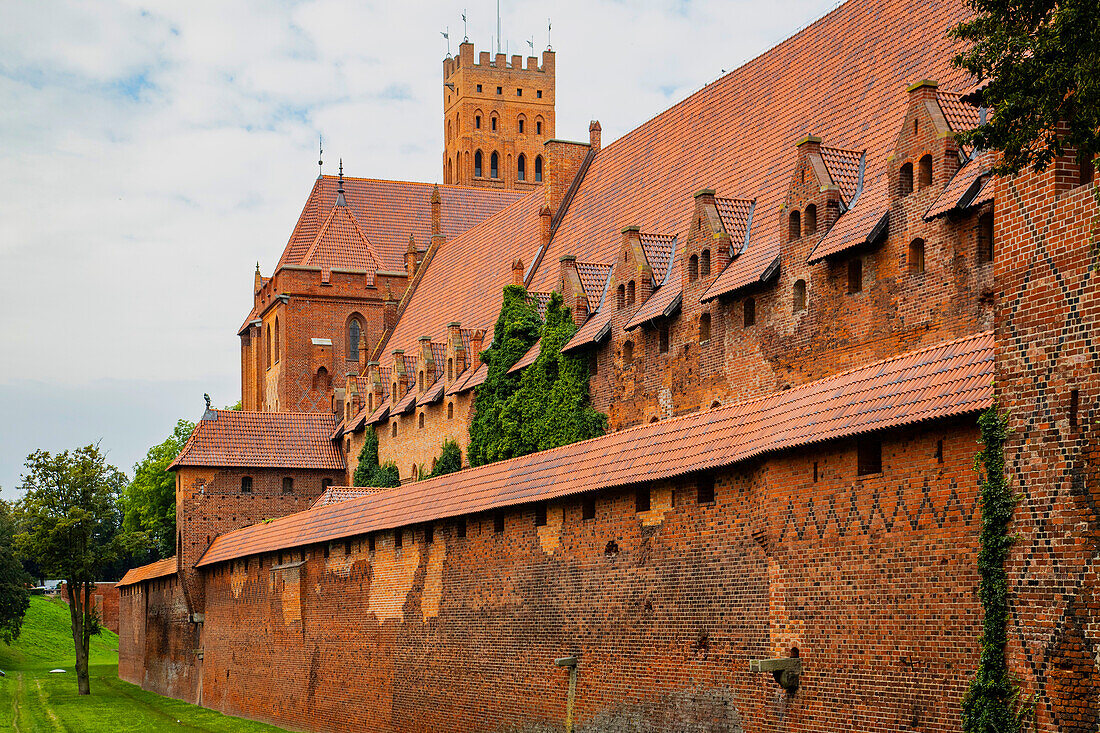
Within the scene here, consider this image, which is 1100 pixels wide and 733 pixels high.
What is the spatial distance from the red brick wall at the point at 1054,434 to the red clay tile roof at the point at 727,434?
2.49 feet

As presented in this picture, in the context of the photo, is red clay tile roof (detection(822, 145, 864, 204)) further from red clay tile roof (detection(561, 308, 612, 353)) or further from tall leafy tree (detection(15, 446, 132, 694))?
tall leafy tree (detection(15, 446, 132, 694))

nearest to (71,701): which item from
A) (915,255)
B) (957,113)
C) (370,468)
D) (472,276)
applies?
(370,468)

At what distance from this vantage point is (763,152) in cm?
3058

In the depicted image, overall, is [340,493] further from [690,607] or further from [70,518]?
[690,607]

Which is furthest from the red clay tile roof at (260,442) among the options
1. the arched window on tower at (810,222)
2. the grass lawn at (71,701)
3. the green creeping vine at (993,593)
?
the green creeping vine at (993,593)

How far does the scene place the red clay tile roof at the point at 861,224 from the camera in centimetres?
2336

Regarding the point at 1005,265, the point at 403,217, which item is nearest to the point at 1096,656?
the point at 1005,265

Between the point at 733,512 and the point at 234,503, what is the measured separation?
32670 mm

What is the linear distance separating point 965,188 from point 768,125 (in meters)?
10.1

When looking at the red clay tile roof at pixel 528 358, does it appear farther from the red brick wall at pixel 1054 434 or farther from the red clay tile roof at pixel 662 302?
the red brick wall at pixel 1054 434

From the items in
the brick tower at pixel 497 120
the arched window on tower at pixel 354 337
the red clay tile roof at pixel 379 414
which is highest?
the brick tower at pixel 497 120

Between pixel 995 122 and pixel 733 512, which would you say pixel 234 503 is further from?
pixel 995 122

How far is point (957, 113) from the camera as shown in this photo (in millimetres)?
22828

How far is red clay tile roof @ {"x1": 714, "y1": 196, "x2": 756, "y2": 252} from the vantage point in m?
28.2
